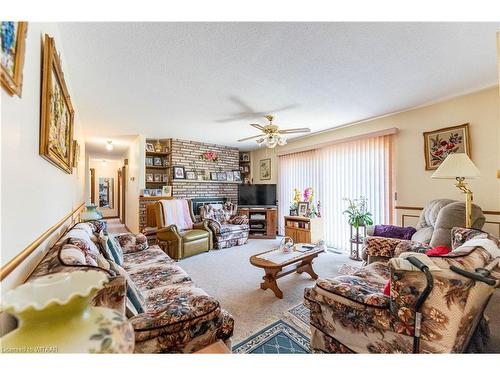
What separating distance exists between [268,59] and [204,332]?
210 cm

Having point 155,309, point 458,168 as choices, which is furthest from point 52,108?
point 458,168

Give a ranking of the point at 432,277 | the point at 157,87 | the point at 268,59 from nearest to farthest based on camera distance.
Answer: the point at 432,277, the point at 268,59, the point at 157,87

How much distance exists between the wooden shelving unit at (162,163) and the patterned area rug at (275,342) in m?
4.11

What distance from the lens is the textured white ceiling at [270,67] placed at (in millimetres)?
1595

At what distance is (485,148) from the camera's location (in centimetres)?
261

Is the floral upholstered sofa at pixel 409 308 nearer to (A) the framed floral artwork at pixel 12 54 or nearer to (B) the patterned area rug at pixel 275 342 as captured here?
(B) the patterned area rug at pixel 275 342

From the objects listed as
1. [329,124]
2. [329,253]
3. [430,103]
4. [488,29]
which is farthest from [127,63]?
[329,253]

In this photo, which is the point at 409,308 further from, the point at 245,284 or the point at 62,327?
the point at 245,284

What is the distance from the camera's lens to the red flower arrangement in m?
5.60

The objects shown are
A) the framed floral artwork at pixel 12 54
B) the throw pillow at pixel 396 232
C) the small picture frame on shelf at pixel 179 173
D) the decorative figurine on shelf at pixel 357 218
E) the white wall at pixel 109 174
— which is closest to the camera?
the framed floral artwork at pixel 12 54

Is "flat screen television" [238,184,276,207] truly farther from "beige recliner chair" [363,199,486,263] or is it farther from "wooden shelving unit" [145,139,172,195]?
"beige recliner chair" [363,199,486,263]

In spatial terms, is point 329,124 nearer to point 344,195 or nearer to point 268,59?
point 344,195

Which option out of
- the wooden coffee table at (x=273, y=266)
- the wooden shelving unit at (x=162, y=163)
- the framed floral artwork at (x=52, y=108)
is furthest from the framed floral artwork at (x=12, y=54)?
the wooden shelving unit at (x=162, y=163)

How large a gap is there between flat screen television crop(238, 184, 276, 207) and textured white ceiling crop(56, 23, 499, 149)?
2.43 m
